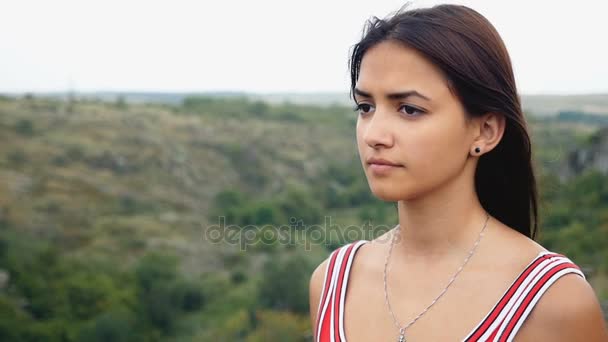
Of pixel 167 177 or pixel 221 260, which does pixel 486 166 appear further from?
pixel 167 177

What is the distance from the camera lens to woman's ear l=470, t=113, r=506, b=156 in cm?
219

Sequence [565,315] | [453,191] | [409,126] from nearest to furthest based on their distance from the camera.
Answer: [565,315], [409,126], [453,191]

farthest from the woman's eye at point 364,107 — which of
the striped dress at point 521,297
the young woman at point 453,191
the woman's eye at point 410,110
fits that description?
the striped dress at point 521,297

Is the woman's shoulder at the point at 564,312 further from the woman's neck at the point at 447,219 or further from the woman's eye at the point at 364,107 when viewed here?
the woman's eye at the point at 364,107

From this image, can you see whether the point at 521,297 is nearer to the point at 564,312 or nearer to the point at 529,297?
the point at 529,297

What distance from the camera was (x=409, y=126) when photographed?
2123 millimetres

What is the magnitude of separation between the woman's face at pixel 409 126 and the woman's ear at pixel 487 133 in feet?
0.07

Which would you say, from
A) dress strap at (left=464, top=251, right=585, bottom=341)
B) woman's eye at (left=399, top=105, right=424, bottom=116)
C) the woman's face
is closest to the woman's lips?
the woman's face

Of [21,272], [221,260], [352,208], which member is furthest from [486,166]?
[352,208]

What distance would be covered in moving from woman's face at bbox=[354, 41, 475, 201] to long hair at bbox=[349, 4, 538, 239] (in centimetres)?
3

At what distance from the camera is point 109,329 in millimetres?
36000

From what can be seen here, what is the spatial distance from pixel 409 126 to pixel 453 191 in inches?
12.1

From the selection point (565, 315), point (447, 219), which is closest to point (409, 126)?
point (447, 219)

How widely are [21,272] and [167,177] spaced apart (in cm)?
Answer: 2415
